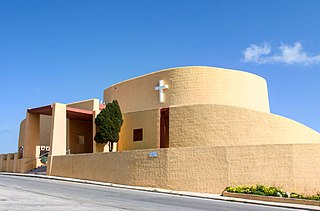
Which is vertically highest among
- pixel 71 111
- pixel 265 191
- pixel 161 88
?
pixel 161 88

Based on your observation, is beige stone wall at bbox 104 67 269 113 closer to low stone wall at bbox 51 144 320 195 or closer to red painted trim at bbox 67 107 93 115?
red painted trim at bbox 67 107 93 115

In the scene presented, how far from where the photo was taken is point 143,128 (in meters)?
27.7

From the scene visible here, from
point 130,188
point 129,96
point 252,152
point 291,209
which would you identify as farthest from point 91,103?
point 291,209

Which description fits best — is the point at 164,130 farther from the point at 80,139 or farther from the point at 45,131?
the point at 45,131

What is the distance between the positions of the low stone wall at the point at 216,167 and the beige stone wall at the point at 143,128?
143 inches

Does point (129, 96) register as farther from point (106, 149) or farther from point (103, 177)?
point (103, 177)

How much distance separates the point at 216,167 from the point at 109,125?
10332mm

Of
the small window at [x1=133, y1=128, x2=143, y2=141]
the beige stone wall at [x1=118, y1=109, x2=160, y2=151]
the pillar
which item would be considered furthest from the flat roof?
the small window at [x1=133, y1=128, x2=143, y2=141]

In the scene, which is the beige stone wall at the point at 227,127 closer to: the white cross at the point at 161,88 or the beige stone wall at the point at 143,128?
the beige stone wall at the point at 143,128

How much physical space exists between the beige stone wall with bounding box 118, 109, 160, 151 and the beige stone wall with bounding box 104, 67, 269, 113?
6.31 feet

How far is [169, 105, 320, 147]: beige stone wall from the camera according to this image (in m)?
24.4

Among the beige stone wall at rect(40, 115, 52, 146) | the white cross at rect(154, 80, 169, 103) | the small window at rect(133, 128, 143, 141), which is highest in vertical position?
the white cross at rect(154, 80, 169, 103)

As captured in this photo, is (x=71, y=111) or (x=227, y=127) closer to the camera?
(x=227, y=127)

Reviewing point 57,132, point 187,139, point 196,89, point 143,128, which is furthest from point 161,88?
point 57,132
